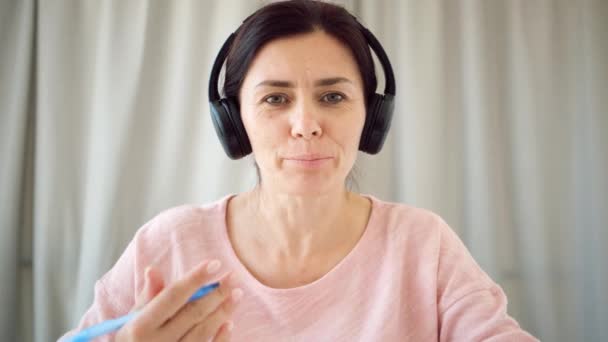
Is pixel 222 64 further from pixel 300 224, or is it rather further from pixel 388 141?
pixel 388 141

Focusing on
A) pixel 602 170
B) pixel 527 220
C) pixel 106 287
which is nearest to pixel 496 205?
pixel 527 220

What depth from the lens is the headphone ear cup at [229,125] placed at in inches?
36.4

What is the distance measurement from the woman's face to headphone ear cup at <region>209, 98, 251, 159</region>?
38 millimetres

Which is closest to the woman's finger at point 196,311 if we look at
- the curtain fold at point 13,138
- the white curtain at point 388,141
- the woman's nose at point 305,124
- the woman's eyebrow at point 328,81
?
the woman's nose at point 305,124

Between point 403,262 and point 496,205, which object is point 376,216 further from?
point 496,205

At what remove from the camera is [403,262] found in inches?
36.2

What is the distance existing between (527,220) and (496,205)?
15 cm

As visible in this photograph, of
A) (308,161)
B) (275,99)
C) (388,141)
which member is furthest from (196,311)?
(388,141)

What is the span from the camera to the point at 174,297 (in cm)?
53

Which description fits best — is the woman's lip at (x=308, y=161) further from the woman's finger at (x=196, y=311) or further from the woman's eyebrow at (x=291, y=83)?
the woman's finger at (x=196, y=311)

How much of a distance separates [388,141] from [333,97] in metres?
0.78

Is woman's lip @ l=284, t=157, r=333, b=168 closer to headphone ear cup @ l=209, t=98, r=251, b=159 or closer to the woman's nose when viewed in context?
the woman's nose

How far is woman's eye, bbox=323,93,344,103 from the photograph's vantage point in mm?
884

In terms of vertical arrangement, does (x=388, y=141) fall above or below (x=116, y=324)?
above
